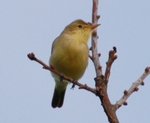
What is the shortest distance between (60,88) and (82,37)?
1455mm

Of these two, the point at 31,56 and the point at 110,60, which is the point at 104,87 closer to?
the point at 110,60

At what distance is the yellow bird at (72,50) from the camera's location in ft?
19.1

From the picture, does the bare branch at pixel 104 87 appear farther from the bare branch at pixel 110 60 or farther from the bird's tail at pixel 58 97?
the bird's tail at pixel 58 97

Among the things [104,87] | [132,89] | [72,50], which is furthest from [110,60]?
[72,50]

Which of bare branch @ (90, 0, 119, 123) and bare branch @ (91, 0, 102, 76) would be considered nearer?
bare branch @ (90, 0, 119, 123)

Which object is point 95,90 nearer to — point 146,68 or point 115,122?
point 115,122

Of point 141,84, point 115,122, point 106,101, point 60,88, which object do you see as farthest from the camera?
point 60,88

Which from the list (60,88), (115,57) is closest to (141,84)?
(115,57)

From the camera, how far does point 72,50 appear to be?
19.5 ft

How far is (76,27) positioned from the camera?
22.1 feet

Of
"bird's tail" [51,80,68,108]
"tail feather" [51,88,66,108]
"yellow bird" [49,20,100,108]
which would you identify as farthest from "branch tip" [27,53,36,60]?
"tail feather" [51,88,66,108]

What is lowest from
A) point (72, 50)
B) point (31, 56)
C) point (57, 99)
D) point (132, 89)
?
point (132, 89)

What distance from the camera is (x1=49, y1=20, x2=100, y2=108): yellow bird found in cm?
584

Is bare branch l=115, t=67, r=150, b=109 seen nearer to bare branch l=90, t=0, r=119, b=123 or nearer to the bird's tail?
bare branch l=90, t=0, r=119, b=123
